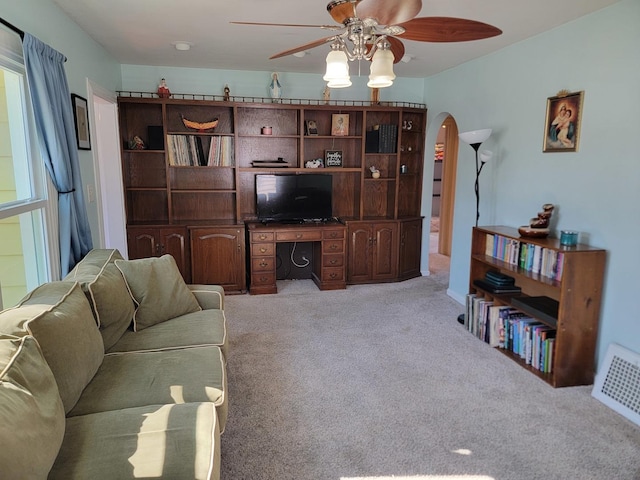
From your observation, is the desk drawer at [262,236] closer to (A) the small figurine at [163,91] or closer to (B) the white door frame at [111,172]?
(B) the white door frame at [111,172]

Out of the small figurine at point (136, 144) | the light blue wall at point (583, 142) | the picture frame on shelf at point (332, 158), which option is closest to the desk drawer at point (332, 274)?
the picture frame on shelf at point (332, 158)

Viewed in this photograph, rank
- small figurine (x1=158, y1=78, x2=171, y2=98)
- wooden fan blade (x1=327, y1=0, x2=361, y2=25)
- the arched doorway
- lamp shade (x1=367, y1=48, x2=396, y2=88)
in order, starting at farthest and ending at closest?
1. the arched doorway
2. small figurine (x1=158, y1=78, x2=171, y2=98)
3. lamp shade (x1=367, y1=48, x2=396, y2=88)
4. wooden fan blade (x1=327, y1=0, x2=361, y2=25)

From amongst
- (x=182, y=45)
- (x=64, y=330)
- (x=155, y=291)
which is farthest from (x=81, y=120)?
(x=64, y=330)

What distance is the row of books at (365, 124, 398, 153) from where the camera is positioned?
4.87 metres

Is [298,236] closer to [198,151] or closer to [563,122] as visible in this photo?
[198,151]

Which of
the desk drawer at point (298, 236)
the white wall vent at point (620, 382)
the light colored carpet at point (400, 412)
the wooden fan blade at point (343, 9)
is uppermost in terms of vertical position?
the wooden fan blade at point (343, 9)

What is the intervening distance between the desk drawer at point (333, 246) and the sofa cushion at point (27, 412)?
3.39 meters

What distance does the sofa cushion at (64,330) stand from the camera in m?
1.59

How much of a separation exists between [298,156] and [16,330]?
3.83 m

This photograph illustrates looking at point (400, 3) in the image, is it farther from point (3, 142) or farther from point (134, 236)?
point (134, 236)

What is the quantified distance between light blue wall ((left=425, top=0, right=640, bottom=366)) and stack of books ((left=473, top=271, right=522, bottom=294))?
48 centimetres

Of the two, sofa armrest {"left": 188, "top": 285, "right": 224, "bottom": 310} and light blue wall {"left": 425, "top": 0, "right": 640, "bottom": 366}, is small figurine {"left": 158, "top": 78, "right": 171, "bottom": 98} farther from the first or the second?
light blue wall {"left": 425, "top": 0, "right": 640, "bottom": 366}

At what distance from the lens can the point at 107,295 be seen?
2219 millimetres

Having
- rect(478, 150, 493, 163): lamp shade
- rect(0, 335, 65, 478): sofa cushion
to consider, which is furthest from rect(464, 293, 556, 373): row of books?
rect(0, 335, 65, 478): sofa cushion
